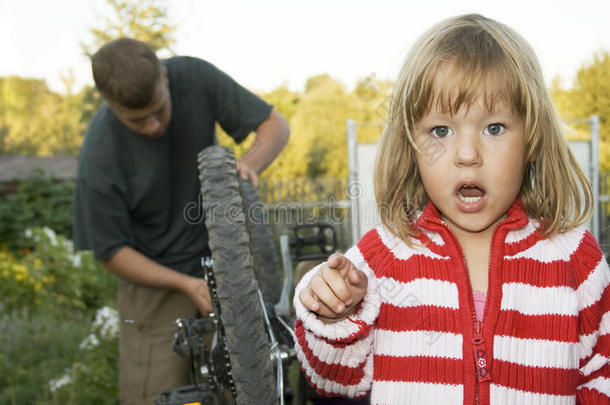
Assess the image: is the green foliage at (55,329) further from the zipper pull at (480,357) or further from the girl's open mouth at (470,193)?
the girl's open mouth at (470,193)

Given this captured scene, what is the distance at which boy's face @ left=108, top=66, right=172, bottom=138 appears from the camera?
2277 mm

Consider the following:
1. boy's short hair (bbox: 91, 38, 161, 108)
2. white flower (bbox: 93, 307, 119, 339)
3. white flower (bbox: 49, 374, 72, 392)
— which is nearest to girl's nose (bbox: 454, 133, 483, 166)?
boy's short hair (bbox: 91, 38, 161, 108)

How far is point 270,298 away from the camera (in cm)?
233

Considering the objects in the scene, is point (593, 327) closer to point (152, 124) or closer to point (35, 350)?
point (152, 124)

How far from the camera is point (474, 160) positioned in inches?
44.1

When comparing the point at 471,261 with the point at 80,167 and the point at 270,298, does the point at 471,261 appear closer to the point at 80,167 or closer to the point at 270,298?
the point at 270,298

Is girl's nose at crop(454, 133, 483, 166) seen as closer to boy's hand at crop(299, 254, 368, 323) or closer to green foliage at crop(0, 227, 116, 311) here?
boy's hand at crop(299, 254, 368, 323)

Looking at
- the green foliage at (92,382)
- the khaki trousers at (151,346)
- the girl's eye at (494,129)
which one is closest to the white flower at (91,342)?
the green foliage at (92,382)

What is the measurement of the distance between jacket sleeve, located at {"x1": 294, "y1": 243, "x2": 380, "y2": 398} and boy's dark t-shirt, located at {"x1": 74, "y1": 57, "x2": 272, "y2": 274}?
1.42 m

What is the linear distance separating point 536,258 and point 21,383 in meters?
3.81

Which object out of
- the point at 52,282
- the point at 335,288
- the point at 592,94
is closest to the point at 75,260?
the point at 52,282

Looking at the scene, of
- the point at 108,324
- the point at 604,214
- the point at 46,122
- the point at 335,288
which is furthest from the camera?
the point at 46,122

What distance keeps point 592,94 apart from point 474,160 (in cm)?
A: 1219

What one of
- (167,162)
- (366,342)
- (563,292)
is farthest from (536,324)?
(167,162)
